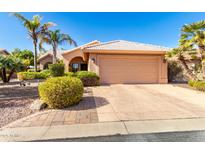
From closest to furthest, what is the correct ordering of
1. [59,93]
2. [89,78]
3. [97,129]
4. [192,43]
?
[97,129]
[59,93]
[192,43]
[89,78]

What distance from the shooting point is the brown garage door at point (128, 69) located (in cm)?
1222

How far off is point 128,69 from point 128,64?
1.51ft

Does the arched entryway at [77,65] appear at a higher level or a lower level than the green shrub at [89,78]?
higher

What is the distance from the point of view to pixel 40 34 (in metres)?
18.0

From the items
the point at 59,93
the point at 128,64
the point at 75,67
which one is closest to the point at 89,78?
the point at 128,64

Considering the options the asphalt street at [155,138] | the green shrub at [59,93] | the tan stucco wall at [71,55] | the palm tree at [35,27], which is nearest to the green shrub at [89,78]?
the green shrub at [59,93]

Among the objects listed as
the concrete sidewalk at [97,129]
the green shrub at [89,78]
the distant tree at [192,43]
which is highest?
the distant tree at [192,43]

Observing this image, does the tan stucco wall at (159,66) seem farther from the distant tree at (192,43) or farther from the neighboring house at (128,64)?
the distant tree at (192,43)

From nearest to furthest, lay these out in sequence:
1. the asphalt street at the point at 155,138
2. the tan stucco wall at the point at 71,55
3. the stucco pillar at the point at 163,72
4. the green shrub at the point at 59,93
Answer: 1. the asphalt street at the point at 155,138
2. the green shrub at the point at 59,93
3. the stucco pillar at the point at 163,72
4. the tan stucco wall at the point at 71,55

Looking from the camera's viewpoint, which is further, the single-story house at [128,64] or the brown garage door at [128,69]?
the brown garage door at [128,69]

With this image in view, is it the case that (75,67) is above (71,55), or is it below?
below

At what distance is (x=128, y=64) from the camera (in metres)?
12.4

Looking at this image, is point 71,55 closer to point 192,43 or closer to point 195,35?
point 192,43
